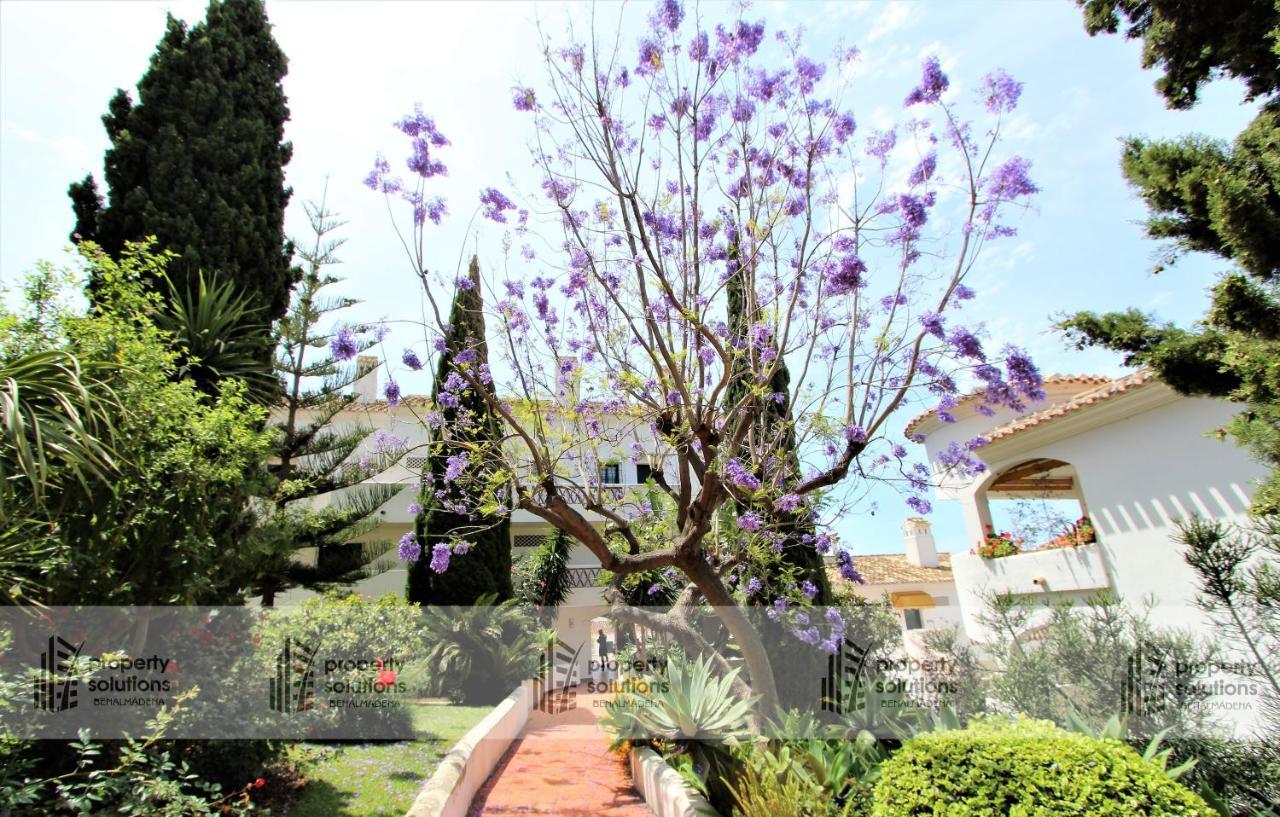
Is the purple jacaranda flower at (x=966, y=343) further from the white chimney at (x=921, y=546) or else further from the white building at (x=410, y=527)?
the white chimney at (x=921, y=546)

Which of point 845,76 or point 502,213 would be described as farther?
point 502,213

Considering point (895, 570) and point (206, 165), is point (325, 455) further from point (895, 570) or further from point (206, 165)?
point (895, 570)

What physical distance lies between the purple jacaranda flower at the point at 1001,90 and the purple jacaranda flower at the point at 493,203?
4.41m

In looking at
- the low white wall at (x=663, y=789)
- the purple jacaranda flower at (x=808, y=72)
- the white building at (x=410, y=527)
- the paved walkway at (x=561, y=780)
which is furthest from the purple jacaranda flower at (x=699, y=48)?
the white building at (x=410, y=527)

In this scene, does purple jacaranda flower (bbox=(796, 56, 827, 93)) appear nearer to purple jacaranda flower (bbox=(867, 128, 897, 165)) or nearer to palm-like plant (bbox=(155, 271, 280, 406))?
purple jacaranda flower (bbox=(867, 128, 897, 165))

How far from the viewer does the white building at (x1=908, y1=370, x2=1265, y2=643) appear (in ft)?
27.3

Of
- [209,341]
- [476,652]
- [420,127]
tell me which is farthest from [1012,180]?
[476,652]

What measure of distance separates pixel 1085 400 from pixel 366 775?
1073 cm

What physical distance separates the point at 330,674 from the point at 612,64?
6.37m

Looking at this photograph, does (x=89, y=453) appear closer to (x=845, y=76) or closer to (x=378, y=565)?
(x=845, y=76)

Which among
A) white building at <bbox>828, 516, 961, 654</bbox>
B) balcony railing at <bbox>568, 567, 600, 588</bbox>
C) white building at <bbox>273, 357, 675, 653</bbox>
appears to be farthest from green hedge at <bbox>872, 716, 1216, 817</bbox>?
white building at <bbox>828, 516, 961, 654</bbox>

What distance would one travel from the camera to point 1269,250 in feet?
16.3

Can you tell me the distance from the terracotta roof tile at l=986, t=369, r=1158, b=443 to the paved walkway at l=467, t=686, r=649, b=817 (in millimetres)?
8190

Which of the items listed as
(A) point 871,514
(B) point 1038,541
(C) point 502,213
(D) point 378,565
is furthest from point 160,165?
(B) point 1038,541
